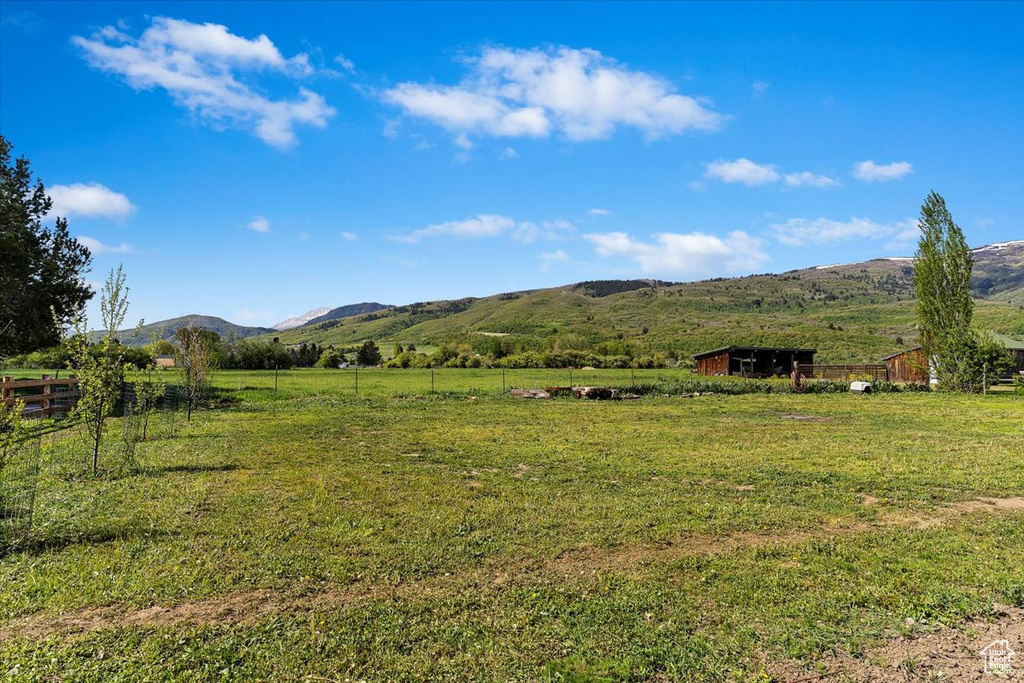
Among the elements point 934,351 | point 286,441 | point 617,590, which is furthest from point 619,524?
point 934,351

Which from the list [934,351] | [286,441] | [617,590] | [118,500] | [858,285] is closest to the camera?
[617,590]

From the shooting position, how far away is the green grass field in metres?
4.57

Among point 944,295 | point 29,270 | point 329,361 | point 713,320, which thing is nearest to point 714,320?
point 713,320

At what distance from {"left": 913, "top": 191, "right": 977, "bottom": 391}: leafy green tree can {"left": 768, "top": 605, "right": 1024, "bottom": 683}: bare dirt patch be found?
1527 inches

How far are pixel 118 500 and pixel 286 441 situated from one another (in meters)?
6.96

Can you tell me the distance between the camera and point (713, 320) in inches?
5285

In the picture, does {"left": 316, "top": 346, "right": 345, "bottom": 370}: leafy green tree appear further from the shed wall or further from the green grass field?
the green grass field

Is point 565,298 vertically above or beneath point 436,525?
above

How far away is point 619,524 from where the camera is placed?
8078mm

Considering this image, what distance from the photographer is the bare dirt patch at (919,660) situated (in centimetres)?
423

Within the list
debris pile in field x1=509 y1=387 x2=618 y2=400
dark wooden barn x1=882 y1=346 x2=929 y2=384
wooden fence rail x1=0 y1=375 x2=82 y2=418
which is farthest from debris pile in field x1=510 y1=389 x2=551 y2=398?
dark wooden barn x1=882 y1=346 x2=929 y2=384

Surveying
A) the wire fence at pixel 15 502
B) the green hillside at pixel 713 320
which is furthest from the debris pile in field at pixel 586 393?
the green hillside at pixel 713 320

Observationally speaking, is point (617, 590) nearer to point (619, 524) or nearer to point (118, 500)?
point (619, 524)

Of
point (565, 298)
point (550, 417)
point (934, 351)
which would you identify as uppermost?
point (565, 298)
